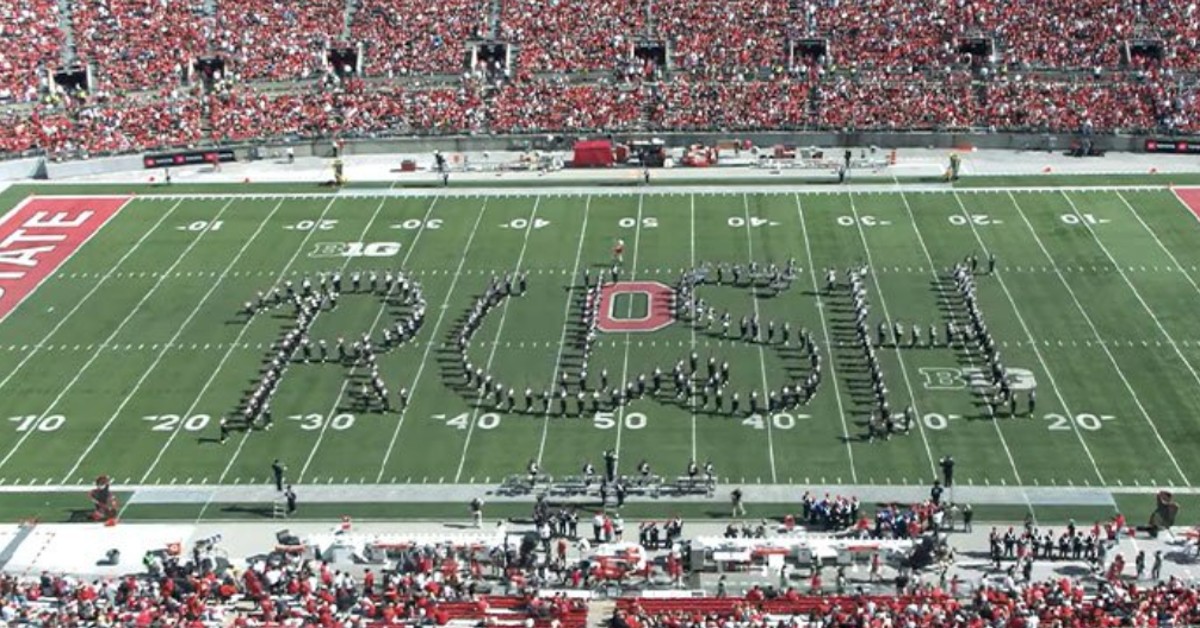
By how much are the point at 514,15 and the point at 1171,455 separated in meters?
42.6

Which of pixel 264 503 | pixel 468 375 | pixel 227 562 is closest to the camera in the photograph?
pixel 227 562

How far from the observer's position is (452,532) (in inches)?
1532

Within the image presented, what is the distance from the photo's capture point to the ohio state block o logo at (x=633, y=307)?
49781 millimetres

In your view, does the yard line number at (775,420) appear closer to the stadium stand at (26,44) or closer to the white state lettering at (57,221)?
the white state lettering at (57,221)

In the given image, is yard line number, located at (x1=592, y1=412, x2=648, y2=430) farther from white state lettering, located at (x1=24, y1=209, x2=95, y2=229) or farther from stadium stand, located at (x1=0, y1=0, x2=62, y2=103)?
stadium stand, located at (x1=0, y1=0, x2=62, y2=103)

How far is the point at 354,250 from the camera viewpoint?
5631 cm

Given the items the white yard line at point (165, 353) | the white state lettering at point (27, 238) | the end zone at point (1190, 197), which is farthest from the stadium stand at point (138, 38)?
the end zone at point (1190, 197)

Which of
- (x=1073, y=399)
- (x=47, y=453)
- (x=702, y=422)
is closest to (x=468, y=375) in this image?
(x=702, y=422)

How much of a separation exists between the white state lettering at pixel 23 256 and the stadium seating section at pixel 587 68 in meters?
10.8

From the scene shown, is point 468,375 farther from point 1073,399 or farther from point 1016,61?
point 1016,61

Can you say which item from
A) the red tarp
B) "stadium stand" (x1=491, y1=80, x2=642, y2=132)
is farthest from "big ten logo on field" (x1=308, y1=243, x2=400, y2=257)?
"stadium stand" (x1=491, y1=80, x2=642, y2=132)

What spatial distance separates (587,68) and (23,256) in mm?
26365

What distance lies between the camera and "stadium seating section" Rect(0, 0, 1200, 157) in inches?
2704

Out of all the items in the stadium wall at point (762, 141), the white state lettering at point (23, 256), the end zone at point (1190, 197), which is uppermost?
the stadium wall at point (762, 141)
